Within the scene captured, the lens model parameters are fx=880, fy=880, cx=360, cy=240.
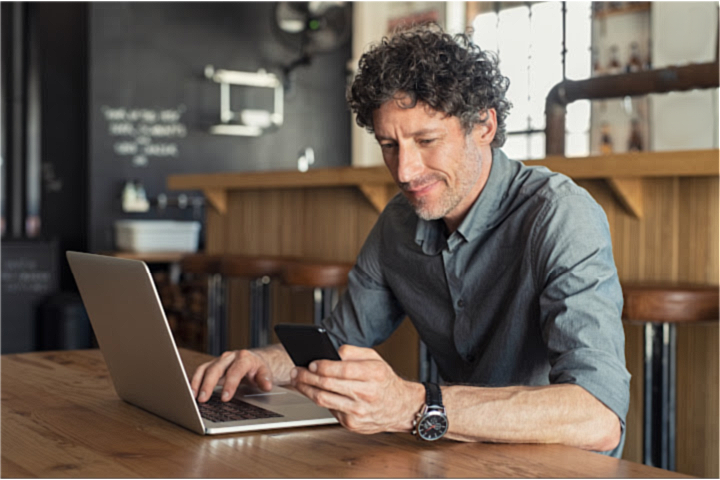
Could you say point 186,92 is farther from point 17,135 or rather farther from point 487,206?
point 487,206

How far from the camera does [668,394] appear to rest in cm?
228

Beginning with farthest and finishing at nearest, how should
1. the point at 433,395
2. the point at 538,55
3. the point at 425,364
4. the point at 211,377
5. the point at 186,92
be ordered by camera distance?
the point at 538,55
the point at 186,92
the point at 425,364
the point at 211,377
the point at 433,395

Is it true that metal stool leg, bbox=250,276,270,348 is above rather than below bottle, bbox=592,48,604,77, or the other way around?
below

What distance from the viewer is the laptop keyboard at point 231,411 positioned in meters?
1.22

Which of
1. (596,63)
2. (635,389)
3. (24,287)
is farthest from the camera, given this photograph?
(596,63)

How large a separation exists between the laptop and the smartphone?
5.4 inches

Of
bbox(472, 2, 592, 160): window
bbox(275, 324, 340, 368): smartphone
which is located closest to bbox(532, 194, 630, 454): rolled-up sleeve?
bbox(275, 324, 340, 368): smartphone

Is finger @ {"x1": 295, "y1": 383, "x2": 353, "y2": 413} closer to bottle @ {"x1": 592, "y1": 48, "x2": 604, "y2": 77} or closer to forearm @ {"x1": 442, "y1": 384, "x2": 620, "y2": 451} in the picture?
forearm @ {"x1": 442, "y1": 384, "x2": 620, "y2": 451}

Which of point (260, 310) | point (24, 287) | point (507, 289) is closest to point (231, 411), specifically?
point (507, 289)

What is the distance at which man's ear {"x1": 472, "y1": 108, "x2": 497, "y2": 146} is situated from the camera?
62.9 inches

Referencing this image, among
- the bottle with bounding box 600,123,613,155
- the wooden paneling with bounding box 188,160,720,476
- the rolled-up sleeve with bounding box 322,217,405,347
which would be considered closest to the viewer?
the rolled-up sleeve with bounding box 322,217,405,347

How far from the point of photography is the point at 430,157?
59.8 inches

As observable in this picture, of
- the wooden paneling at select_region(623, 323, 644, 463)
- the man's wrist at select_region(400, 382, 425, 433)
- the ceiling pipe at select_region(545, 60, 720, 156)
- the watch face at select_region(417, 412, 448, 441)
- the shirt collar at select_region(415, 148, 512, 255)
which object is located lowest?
the wooden paneling at select_region(623, 323, 644, 463)

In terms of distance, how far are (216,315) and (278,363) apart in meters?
2.74
